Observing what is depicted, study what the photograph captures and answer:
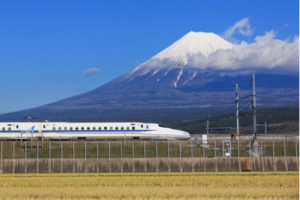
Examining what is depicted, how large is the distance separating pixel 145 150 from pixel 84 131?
28492 mm

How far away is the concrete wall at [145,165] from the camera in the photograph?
5012 centimetres

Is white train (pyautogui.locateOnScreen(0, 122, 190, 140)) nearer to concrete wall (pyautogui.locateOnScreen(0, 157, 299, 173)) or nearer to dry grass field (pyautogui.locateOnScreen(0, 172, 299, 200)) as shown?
concrete wall (pyautogui.locateOnScreen(0, 157, 299, 173))

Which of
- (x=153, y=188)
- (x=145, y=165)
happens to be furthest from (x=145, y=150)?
(x=153, y=188)

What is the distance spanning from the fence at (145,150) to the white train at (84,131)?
23.0 meters

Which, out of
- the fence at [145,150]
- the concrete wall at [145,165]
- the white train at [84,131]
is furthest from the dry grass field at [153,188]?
the white train at [84,131]

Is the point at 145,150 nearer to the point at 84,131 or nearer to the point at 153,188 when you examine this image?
the point at 153,188

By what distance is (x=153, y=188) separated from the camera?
3506 cm

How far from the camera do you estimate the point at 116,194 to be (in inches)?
1232

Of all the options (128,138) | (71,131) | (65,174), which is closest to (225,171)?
(65,174)

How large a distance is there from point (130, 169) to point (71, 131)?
29.9 meters

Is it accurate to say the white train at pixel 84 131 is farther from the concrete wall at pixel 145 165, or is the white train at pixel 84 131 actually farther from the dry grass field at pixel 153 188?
the dry grass field at pixel 153 188

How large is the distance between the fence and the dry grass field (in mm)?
8507

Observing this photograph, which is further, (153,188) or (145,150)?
(145,150)

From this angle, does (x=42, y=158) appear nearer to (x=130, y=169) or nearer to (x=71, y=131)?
(x=130, y=169)
